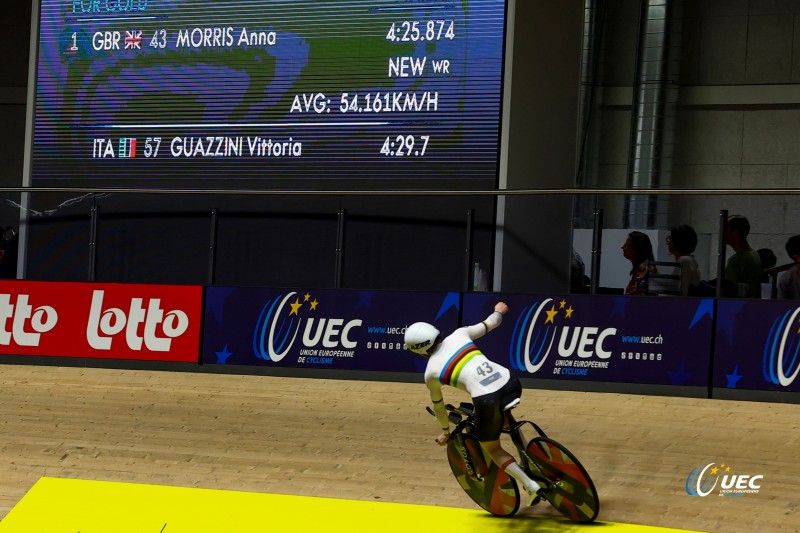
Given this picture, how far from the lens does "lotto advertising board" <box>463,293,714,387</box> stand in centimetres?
→ 962

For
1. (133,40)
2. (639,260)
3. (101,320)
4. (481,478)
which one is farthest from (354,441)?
(133,40)

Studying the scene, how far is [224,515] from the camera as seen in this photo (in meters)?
7.13

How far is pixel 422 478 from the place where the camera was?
779cm

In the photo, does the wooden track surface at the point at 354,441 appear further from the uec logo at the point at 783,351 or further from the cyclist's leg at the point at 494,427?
the cyclist's leg at the point at 494,427

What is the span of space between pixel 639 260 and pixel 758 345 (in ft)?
4.13

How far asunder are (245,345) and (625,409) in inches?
159

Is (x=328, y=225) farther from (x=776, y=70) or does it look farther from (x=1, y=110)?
(x=1, y=110)

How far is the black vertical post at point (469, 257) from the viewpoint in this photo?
10523 mm

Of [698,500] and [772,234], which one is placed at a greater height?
[772,234]

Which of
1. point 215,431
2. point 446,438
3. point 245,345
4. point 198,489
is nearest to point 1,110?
point 245,345

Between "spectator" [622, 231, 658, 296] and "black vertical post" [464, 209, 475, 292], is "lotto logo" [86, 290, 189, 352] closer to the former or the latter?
"black vertical post" [464, 209, 475, 292]

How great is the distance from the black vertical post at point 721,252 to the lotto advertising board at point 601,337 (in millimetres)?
195

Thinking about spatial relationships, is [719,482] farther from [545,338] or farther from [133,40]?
[133,40]

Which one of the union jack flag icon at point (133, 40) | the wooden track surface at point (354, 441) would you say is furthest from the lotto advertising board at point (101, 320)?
the union jack flag icon at point (133, 40)
